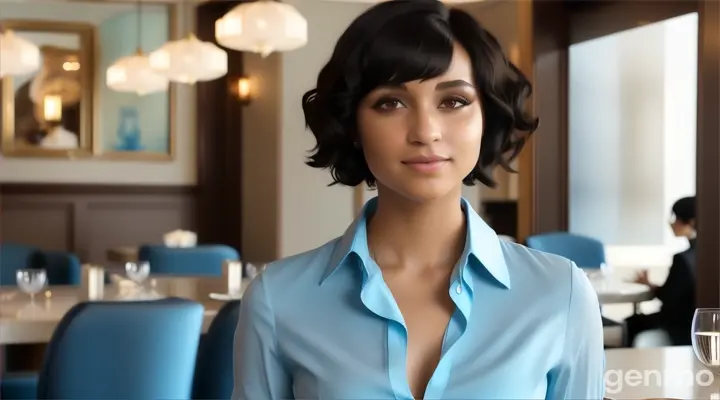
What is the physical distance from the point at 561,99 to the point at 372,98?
5181 mm

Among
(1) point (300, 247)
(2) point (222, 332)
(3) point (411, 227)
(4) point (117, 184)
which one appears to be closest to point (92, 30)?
(4) point (117, 184)

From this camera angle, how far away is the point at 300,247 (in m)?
6.65

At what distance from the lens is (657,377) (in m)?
1.78

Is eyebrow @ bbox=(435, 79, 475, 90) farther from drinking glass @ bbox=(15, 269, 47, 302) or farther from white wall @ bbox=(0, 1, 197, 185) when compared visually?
white wall @ bbox=(0, 1, 197, 185)

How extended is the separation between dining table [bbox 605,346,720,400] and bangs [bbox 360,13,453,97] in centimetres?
86

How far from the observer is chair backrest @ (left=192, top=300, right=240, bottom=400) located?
242cm

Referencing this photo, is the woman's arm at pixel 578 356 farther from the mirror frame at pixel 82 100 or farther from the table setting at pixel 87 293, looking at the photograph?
the mirror frame at pixel 82 100

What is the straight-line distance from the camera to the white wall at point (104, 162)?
6.79 meters

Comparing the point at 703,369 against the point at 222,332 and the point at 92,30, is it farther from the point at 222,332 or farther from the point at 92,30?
the point at 92,30

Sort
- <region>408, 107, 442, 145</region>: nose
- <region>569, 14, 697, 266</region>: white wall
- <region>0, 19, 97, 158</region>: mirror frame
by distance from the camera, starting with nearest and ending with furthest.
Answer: <region>408, 107, 442, 145</region>: nose, <region>569, 14, 697, 266</region>: white wall, <region>0, 19, 97, 158</region>: mirror frame

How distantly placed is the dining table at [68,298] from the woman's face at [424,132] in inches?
79.9

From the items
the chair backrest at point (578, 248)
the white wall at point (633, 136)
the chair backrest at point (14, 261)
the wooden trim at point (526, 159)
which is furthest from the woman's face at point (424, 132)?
the wooden trim at point (526, 159)

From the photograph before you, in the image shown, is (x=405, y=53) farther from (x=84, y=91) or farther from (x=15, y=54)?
(x=84, y=91)

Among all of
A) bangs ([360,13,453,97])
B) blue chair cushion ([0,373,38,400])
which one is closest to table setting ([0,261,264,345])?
blue chair cushion ([0,373,38,400])
